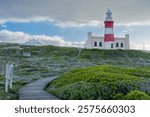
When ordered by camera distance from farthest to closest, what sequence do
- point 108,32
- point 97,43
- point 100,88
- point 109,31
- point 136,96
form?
1. point 97,43
2. point 108,32
3. point 109,31
4. point 100,88
5. point 136,96

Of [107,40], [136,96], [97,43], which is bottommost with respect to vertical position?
[136,96]

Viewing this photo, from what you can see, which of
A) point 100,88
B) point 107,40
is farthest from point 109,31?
point 100,88

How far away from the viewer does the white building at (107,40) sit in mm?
80750

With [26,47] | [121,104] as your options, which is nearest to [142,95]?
Result: [121,104]

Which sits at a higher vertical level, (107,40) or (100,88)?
(107,40)

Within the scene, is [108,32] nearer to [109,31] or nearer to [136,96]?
[109,31]

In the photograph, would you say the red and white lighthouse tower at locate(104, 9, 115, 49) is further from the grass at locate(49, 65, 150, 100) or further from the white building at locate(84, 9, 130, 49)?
the grass at locate(49, 65, 150, 100)

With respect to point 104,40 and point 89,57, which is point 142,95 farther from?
point 104,40

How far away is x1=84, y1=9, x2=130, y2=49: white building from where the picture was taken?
8075 centimetres

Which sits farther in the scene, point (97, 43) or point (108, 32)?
point (97, 43)

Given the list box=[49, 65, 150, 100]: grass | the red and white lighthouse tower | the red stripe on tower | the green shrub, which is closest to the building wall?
the red and white lighthouse tower

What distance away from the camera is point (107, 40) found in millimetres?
80625

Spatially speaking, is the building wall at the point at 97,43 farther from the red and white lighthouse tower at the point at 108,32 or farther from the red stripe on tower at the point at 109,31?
the red stripe on tower at the point at 109,31

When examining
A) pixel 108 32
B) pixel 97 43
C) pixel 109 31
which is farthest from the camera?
pixel 97 43
